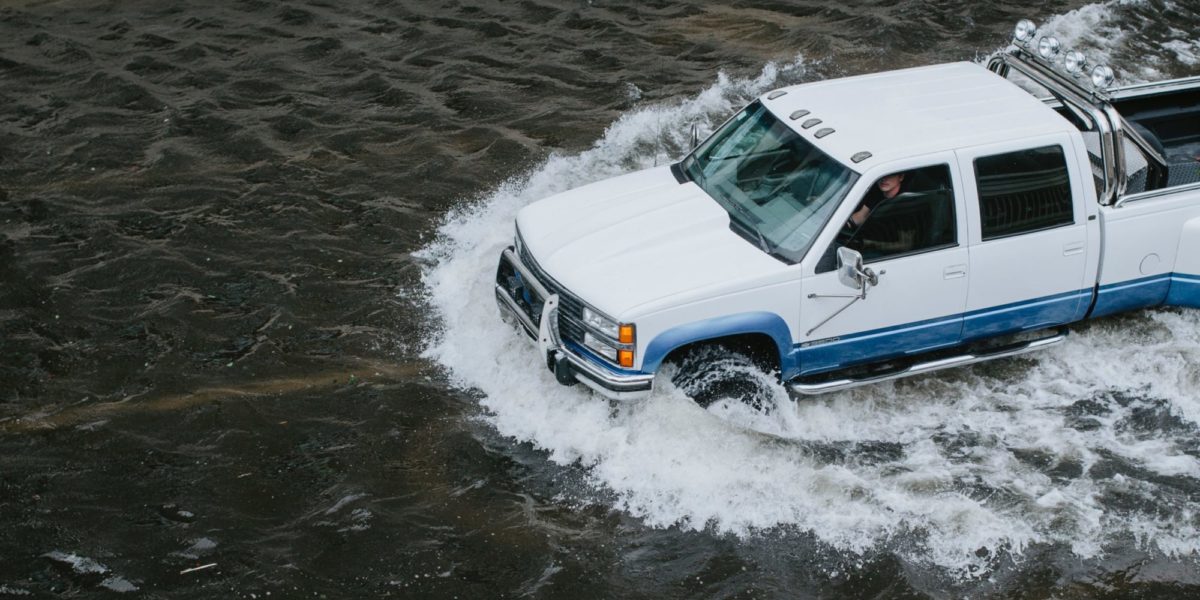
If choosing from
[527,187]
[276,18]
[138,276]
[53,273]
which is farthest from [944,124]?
[276,18]

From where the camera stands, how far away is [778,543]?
22.0ft

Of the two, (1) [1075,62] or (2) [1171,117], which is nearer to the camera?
(1) [1075,62]

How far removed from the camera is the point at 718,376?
23.8 ft

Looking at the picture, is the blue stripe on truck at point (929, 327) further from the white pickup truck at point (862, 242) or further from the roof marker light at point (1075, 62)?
the roof marker light at point (1075, 62)

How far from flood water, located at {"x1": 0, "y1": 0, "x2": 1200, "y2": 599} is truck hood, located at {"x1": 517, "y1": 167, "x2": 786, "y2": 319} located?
850 mm

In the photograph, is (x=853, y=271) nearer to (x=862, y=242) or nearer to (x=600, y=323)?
(x=862, y=242)

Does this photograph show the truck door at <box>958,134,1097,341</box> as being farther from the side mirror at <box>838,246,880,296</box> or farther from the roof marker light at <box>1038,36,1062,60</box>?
the roof marker light at <box>1038,36,1062,60</box>

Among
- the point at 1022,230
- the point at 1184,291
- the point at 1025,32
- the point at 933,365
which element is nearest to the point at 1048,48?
the point at 1025,32

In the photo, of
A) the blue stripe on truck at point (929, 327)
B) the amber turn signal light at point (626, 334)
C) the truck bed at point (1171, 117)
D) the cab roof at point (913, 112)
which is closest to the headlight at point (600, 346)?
the amber turn signal light at point (626, 334)

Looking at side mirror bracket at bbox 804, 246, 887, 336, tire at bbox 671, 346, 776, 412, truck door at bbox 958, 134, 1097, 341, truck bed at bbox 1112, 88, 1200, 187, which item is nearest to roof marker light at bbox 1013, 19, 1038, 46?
truck bed at bbox 1112, 88, 1200, 187

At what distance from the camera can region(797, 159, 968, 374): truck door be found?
712cm

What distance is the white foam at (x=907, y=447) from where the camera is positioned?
6848 mm

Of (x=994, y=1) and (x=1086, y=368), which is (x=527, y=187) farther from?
(x=994, y=1)

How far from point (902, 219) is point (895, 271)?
1.09 feet
